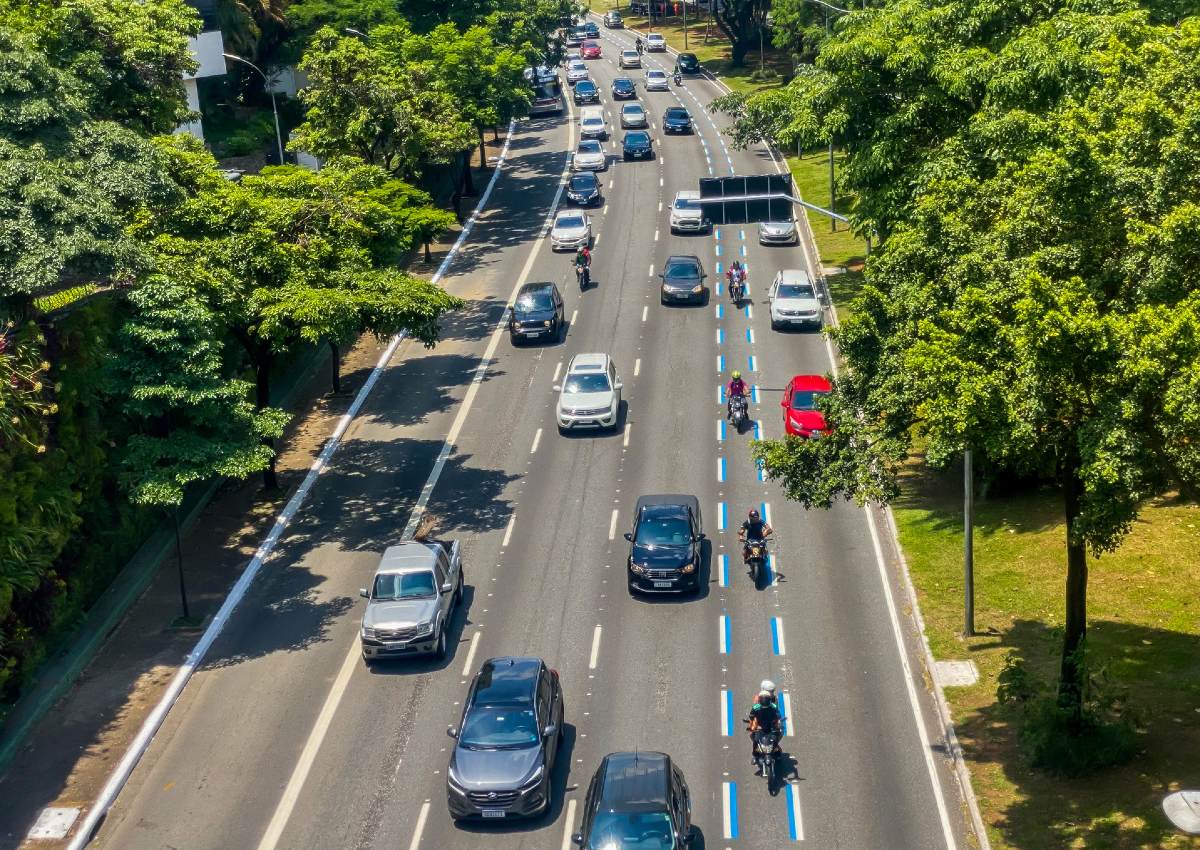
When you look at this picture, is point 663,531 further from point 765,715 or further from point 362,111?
point 362,111

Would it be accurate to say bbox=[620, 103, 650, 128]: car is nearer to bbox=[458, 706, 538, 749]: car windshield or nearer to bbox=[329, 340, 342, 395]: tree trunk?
bbox=[329, 340, 342, 395]: tree trunk

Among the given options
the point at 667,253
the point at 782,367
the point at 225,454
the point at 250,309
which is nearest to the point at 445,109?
the point at 667,253

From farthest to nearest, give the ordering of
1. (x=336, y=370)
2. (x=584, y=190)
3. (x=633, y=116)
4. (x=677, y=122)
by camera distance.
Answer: (x=633, y=116)
(x=677, y=122)
(x=584, y=190)
(x=336, y=370)

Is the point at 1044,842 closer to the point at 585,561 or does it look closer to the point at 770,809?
the point at 770,809

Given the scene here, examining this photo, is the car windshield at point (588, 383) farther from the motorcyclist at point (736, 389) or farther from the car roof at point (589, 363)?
the motorcyclist at point (736, 389)

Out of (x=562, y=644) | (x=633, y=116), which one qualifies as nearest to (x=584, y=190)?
(x=633, y=116)

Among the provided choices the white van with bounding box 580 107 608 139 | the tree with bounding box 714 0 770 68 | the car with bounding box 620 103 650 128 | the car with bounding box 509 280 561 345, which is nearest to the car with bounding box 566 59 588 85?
the tree with bounding box 714 0 770 68
